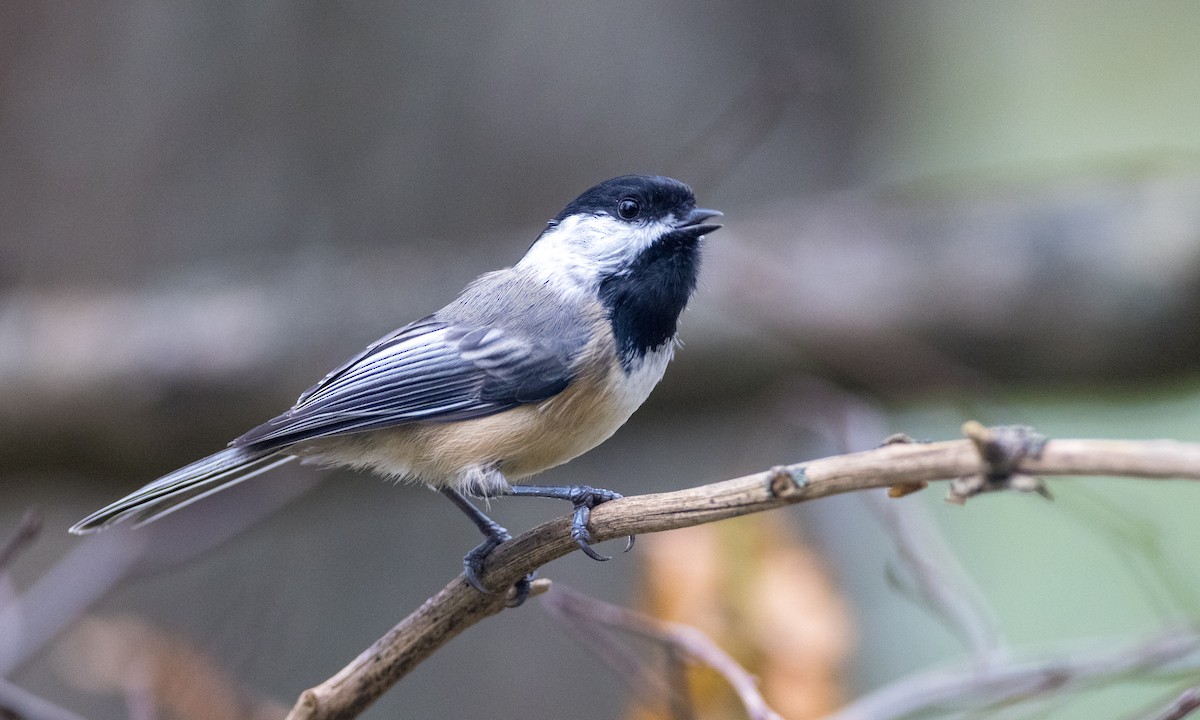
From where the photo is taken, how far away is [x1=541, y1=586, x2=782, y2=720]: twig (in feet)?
4.09

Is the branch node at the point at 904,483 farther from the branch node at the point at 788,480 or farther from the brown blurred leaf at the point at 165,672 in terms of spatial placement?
the brown blurred leaf at the point at 165,672

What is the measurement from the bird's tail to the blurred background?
894mm

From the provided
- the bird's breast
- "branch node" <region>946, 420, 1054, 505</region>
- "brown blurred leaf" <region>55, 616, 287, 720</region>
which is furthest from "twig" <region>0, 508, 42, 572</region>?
"branch node" <region>946, 420, 1054, 505</region>

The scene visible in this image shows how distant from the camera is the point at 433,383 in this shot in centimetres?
183

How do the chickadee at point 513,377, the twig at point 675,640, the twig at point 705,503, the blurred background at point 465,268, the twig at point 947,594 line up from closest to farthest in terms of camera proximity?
the twig at point 705,503 < the twig at point 675,640 < the twig at point 947,594 < the chickadee at point 513,377 < the blurred background at point 465,268

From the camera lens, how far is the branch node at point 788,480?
0.95 m

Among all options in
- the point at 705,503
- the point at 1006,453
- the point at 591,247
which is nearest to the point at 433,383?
the point at 591,247

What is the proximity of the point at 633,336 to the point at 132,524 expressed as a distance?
0.92 m

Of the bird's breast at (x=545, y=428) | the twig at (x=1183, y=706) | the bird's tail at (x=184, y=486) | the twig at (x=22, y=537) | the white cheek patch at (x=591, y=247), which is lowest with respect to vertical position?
the twig at (x=1183, y=706)

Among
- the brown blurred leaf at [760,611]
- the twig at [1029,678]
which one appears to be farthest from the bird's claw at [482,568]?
the twig at [1029,678]

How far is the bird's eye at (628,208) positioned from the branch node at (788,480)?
41.1 inches

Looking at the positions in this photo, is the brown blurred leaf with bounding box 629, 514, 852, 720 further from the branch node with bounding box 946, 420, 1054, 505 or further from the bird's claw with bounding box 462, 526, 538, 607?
the branch node with bounding box 946, 420, 1054, 505

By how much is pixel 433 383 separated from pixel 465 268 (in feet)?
3.96

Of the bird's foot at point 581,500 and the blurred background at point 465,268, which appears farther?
the blurred background at point 465,268
